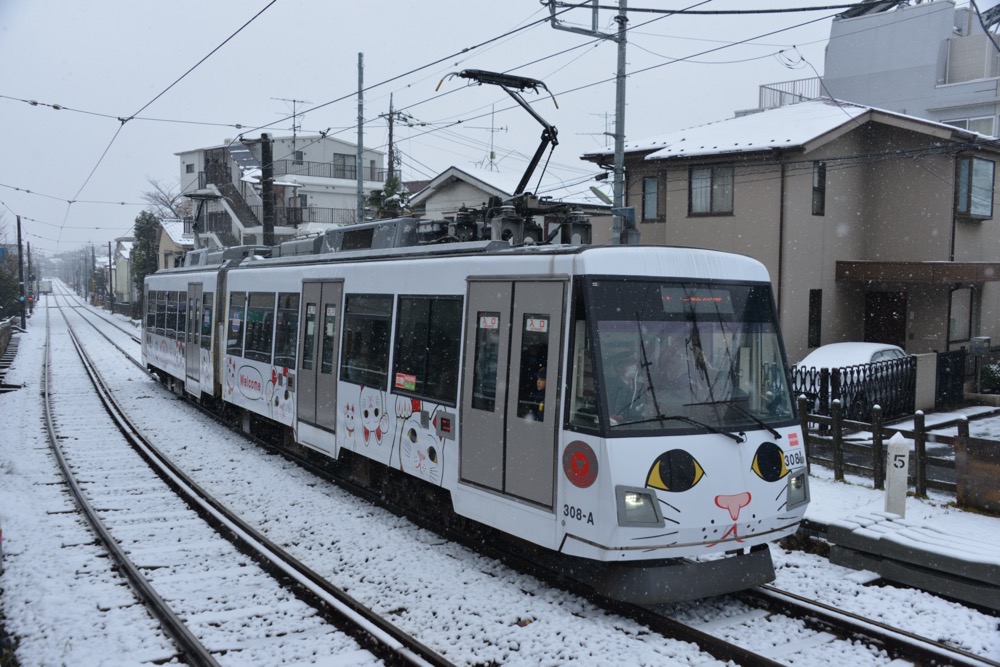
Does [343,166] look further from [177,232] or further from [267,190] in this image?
[267,190]

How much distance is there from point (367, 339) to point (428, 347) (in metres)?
1.54

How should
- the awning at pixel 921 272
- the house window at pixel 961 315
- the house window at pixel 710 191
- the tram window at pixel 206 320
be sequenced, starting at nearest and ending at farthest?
the tram window at pixel 206 320, the awning at pixel 921 272, the house window at pixel 710 191, the house window at pixel 961 315

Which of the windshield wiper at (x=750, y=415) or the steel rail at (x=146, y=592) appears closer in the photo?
the steel rail at (x=146, y=592)

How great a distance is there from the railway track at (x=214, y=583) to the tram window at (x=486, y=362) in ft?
6.71

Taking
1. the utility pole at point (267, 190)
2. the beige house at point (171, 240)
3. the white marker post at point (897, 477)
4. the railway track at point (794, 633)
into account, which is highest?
the beige house at point (171, 240)

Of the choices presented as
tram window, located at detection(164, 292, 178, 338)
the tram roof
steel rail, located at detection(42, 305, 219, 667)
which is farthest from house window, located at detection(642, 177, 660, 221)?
steel rail, located at detection(42, 305, 219, 667)

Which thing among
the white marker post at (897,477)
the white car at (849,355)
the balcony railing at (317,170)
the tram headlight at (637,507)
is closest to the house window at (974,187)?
the white car at (849,355)

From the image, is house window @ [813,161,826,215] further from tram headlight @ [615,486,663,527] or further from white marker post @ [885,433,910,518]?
tram headlight @ [615,486,663,527]

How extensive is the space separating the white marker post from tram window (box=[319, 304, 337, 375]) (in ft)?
22.0

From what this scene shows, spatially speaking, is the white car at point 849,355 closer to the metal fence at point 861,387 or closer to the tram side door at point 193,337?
the metal fence at point 861,387

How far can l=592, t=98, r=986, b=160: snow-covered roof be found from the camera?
2002 centimetres

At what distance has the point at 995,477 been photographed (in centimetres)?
895

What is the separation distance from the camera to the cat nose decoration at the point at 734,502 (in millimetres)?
6328

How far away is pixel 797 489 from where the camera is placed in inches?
272
